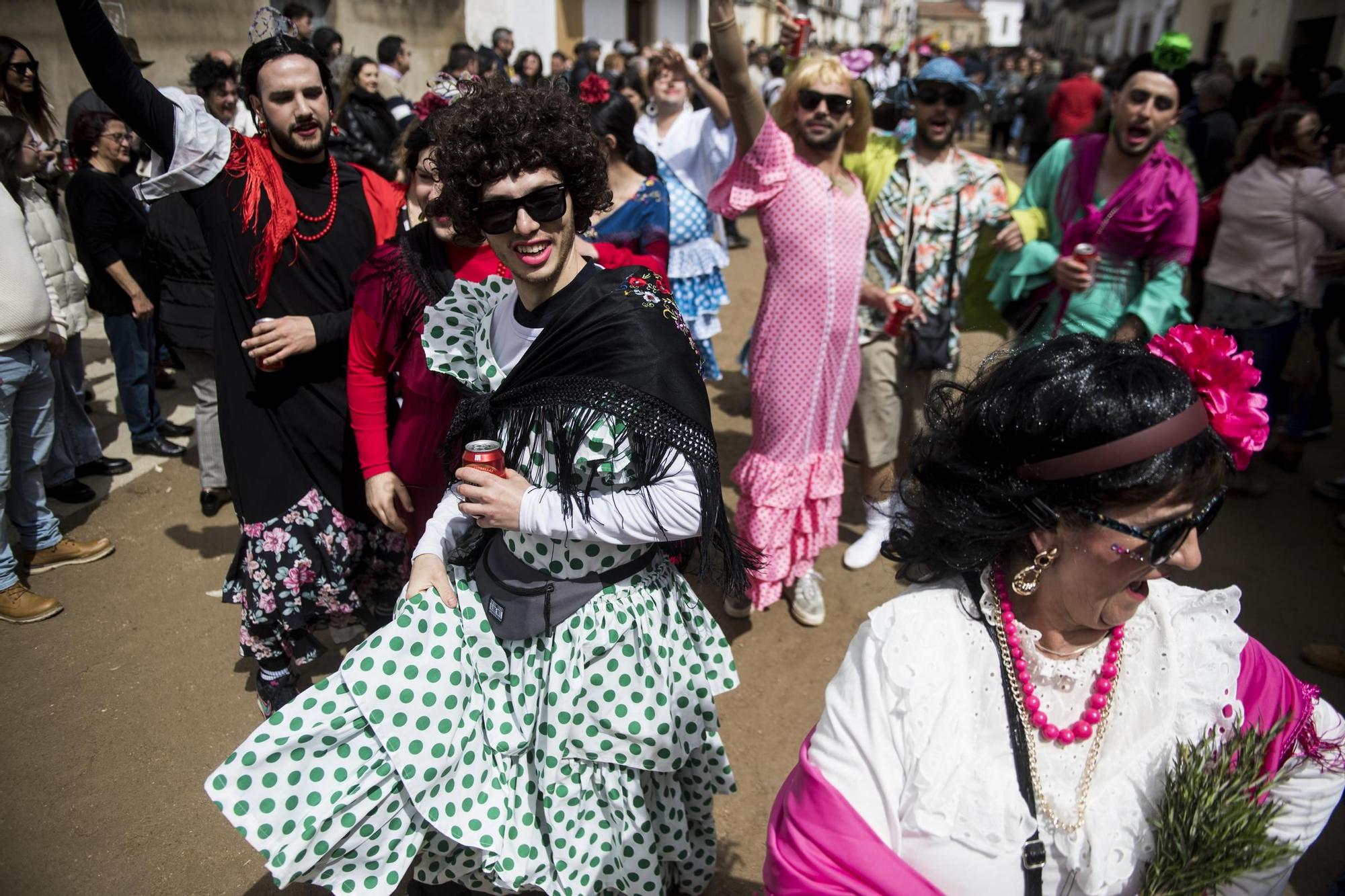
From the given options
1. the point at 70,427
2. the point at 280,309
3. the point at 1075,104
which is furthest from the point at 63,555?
the point at 1075,104

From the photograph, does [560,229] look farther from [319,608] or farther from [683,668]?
[319,608]

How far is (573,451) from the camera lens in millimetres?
1826

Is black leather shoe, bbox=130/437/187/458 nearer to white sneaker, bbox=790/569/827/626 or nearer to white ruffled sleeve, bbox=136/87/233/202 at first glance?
white ruffled sleeve, bbox=136/87/233/202

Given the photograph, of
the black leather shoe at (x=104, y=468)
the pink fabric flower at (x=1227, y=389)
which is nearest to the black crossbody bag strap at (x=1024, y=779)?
the pink fabric flower at (x=1227, y=389)

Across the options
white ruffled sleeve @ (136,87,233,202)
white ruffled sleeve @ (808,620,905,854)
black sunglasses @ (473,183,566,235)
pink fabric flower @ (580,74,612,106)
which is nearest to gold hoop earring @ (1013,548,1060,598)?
white ruffled sleeve @ (808,620,905,854)

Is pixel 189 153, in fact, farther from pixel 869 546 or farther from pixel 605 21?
pixel 605 21

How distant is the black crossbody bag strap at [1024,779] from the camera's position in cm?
138

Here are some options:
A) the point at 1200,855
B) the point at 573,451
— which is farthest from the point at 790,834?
the point at 573,451

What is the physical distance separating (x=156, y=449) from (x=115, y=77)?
11.1 ft

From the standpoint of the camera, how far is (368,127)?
22.8 ft

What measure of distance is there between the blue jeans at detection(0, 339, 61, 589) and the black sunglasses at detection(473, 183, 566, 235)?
9.23ft

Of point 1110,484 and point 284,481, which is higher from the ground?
point 1110,484

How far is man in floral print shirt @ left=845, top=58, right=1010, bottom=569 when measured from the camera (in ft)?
12.3

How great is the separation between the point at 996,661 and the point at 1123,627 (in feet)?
0.93
